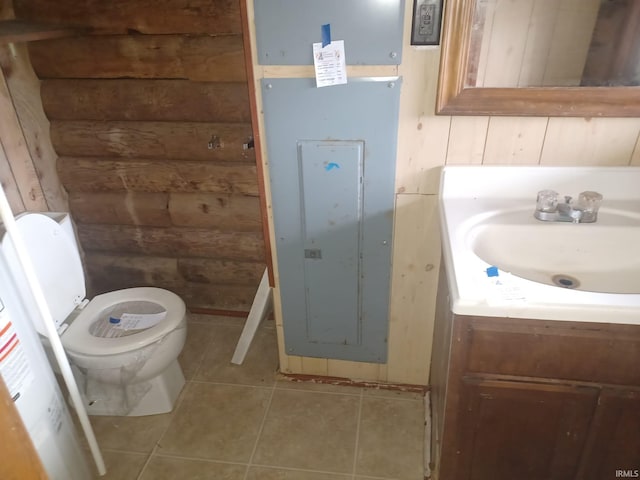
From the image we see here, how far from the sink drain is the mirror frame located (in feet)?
1.45

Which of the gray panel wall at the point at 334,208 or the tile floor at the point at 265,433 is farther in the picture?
the tile floor at the point at 265,433

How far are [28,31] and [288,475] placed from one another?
68.7 inches

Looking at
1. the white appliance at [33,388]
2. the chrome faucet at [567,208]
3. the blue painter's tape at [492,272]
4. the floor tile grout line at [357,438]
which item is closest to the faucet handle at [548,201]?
the chrome faucet at [567,208]

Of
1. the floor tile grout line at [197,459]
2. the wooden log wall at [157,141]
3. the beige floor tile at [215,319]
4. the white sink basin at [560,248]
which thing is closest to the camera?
the white sink basin at [560,248]

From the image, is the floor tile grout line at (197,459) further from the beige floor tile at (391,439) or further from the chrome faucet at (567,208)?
the chrome faucet at (567,208)

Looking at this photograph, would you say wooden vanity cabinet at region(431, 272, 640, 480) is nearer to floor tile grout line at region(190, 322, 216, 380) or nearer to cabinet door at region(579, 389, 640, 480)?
cabinet door at region(579, 389, 640, 480)

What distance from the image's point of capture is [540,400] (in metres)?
1.10

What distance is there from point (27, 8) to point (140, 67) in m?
0.45

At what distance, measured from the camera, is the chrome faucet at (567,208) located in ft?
4.31

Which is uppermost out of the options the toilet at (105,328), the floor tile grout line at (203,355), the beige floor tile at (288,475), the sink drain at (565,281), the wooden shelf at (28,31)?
the wooden shelf at (28,31)

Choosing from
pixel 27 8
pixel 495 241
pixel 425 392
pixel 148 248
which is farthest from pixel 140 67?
pixel 425 392

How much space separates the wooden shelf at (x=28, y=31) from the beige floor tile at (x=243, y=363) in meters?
1.39

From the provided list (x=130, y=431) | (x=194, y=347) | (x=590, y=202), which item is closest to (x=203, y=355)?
(x=194, y=347)

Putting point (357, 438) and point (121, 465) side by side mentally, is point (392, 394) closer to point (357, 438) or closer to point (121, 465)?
point (357, 438)
